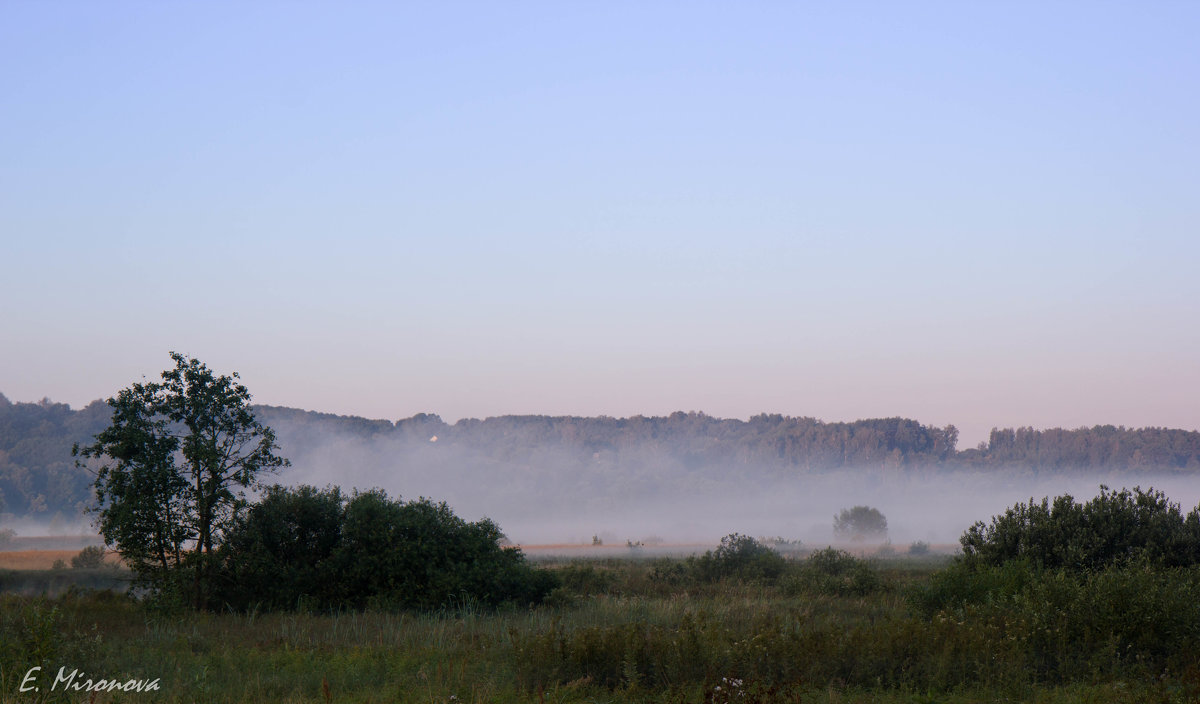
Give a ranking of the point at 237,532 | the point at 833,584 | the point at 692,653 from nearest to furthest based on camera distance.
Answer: the point at 692,653 → the point at 237,532 → the point at 833,584

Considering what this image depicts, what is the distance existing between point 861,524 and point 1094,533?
333ft

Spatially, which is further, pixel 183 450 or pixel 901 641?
pixel 183 450

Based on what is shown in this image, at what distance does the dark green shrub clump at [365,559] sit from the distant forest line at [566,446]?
117947 millimetres

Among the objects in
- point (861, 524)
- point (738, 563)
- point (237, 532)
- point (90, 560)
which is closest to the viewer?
point (237, 532)

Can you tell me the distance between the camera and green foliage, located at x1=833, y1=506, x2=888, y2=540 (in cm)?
11756

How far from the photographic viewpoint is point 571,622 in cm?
1780

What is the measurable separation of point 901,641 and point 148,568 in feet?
60.6

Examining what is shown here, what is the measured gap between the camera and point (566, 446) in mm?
198000

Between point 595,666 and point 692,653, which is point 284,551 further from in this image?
point 692,653

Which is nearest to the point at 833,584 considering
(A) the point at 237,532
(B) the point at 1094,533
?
(B) the point at 1094,533

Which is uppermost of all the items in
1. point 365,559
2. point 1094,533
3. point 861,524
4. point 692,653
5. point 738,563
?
point 1094,533

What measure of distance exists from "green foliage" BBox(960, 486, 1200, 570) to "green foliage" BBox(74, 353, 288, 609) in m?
19.2

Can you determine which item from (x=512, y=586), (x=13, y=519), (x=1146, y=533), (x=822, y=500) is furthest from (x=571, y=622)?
(x=822, y=500)

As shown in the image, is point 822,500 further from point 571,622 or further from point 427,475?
point 571,622
